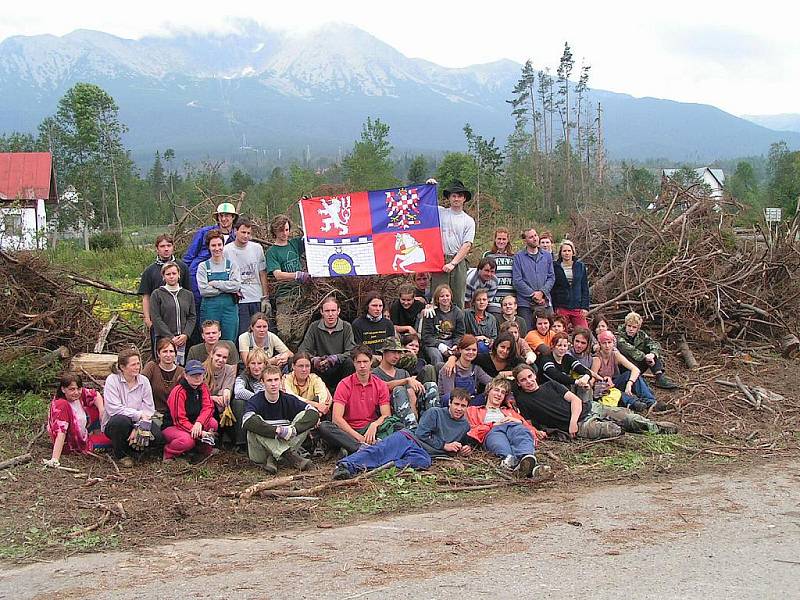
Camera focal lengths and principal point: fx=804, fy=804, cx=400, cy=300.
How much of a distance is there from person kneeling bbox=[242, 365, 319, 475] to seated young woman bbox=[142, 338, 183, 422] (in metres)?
0.84

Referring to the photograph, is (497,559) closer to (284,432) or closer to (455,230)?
(284,432)

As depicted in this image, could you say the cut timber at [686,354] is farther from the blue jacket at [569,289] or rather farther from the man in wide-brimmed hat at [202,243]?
the man in wide-brimmed hat at [202,243]

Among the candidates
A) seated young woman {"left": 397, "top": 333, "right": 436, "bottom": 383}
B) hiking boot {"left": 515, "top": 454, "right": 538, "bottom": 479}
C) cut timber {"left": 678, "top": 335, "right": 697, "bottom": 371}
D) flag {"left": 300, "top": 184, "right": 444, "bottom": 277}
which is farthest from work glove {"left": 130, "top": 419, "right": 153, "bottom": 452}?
cut timber {"left": 678, "top": 335, "right": 697, "bottom": 371}

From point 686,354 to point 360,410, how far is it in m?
5.89

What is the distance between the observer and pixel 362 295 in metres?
10.3

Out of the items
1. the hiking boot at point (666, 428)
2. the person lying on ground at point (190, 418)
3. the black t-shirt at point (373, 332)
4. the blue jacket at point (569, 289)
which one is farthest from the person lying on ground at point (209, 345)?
the hiking boot at point (666, 428)

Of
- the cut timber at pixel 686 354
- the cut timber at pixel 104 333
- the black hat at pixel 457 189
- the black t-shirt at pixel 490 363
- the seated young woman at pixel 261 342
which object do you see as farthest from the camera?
the cut timber at pixel 686 354

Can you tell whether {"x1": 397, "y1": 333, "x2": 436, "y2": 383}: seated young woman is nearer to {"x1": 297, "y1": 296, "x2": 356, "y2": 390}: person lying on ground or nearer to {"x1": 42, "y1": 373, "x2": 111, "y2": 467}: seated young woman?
{"x1": 297, "y1": 296, "x2": 356, "y2": 390}: person lying on ground

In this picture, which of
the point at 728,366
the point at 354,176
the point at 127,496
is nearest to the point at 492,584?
the point at 127,496

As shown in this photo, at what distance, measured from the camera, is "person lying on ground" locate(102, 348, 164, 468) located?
24.1ft

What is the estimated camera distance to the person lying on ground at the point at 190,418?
292 inches

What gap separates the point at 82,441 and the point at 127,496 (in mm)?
1355

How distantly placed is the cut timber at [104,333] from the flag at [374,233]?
117 inches

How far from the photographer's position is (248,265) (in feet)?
29.5
